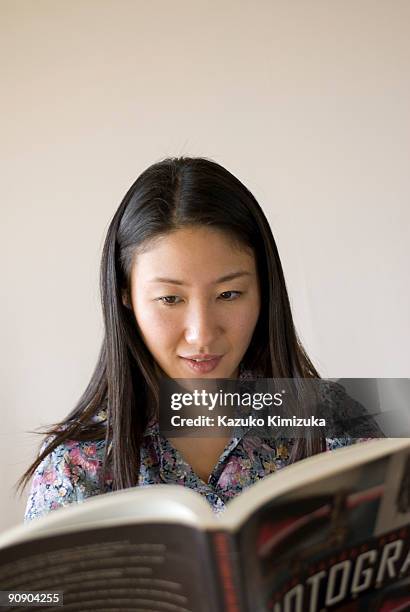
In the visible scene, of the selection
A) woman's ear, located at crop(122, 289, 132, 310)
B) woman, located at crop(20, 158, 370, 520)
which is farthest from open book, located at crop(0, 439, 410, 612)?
woman's ear, located at crop(122, 289, 132, 310)

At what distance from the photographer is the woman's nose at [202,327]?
116 cm

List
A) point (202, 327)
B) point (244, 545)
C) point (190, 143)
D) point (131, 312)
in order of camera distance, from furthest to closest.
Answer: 1. point (190, 143)
2. point (131, 312)
3. point (202, 327)
4. point (244, 545)

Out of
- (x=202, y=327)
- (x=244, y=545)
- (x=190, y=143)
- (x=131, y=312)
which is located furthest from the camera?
(x=190, y=143)

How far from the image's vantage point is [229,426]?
1.11m

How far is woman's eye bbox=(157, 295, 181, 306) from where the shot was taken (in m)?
1.18

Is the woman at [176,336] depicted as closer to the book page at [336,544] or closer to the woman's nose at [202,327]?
the woman's nose at [202,327]

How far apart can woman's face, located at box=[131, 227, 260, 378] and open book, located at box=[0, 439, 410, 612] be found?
1.48 feet

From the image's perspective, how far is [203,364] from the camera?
3.89ft

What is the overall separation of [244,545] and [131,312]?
26.7 inches

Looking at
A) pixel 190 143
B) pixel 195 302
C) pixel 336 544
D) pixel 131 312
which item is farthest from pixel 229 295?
pixel 190 143

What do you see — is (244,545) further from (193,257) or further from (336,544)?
(193,257)

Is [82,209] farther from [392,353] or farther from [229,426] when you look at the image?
[229,426]

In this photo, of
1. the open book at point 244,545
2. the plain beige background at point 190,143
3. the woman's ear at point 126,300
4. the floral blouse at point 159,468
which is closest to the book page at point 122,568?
the open book at point 244,545

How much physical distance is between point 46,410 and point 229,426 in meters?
1.18
